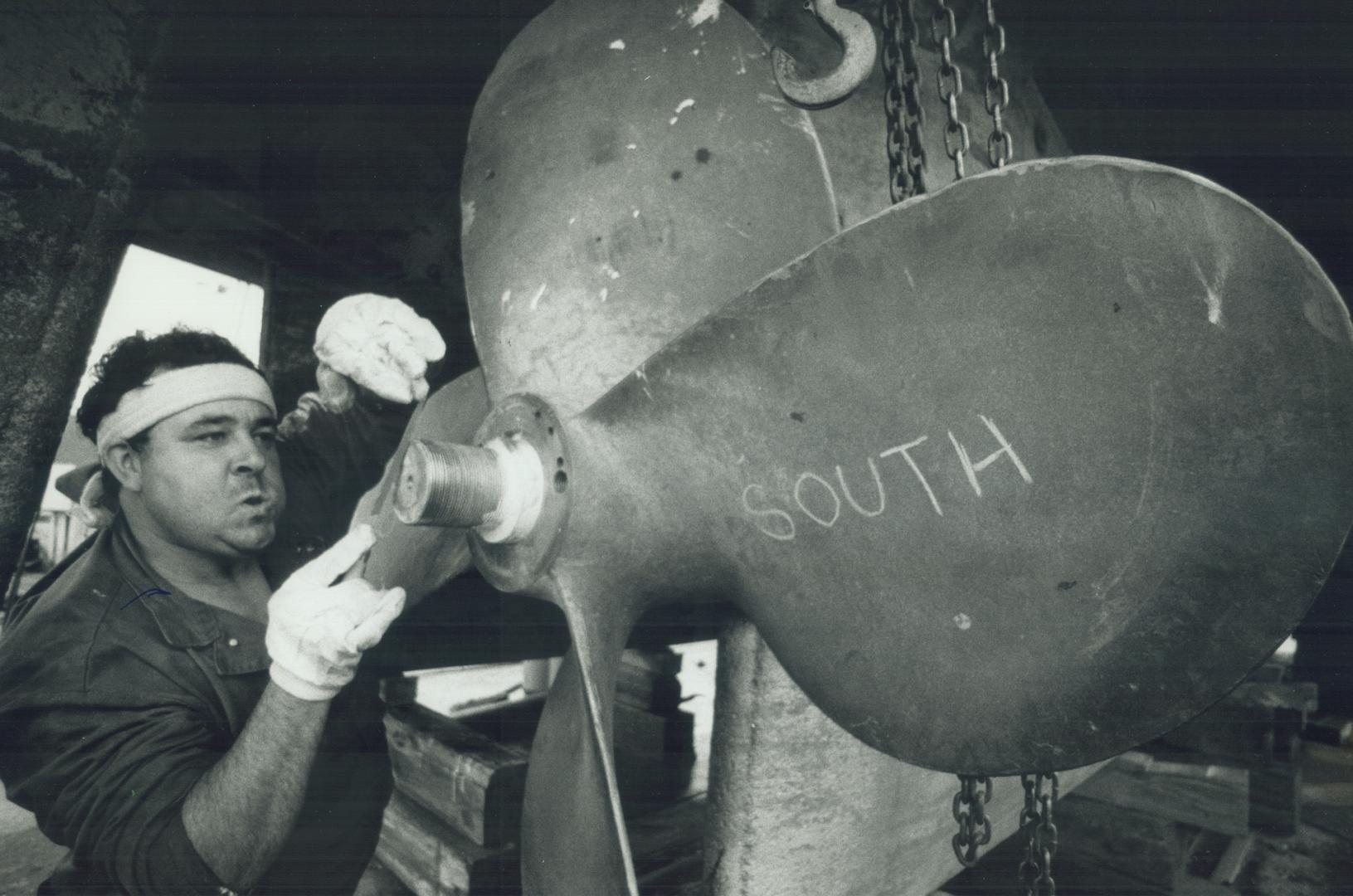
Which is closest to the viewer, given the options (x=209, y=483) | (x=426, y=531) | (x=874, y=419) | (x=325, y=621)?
(x=874, y=419)

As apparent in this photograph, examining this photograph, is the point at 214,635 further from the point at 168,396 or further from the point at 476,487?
the point at 476,487

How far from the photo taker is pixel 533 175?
1422 mm

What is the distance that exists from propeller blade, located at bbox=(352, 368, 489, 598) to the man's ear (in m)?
0.75

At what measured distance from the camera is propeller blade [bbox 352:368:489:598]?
1.64 m

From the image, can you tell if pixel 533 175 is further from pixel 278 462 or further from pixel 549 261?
pixel 278 462

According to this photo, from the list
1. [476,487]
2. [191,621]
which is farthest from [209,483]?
[476,487]

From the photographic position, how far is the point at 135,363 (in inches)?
85.3

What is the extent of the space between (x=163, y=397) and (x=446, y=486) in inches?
53.5

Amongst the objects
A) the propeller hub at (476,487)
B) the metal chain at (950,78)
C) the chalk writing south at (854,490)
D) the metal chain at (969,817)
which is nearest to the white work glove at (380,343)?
the propeller hub at (476,487)

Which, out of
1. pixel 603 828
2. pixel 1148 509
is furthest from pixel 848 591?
pixel 603 828

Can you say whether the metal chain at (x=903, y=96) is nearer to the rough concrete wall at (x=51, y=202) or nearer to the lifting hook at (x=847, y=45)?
the lifting hook at (x=847, y=45)

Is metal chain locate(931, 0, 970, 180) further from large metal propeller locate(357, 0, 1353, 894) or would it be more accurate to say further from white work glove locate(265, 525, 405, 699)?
white work glove locate(265, 525, 405, 699)

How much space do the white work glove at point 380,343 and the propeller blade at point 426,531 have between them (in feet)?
1.44

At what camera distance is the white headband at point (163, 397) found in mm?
2080
